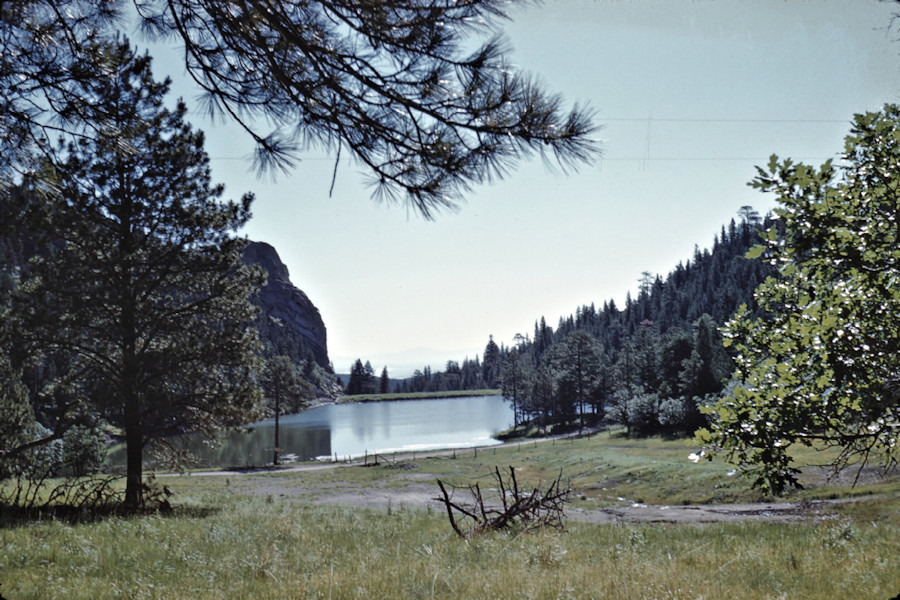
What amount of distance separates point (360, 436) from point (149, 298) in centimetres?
7194

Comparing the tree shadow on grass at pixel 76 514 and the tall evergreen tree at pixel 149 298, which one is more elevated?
the tall evergreen tree at pixel 149 298

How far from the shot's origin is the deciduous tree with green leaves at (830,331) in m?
5.63

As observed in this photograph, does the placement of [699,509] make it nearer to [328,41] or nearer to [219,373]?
[219,373]

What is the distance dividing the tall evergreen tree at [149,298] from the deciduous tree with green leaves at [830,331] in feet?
47.7

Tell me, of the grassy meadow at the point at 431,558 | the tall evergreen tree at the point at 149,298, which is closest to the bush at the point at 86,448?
the tall evergreen tree at the point at 149,298

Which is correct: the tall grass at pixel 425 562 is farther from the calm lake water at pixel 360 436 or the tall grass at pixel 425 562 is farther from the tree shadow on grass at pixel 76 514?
the calm lake water at pixel 360 436

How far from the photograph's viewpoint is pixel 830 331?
568cm

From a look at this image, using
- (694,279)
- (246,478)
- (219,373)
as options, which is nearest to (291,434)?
(246,478)

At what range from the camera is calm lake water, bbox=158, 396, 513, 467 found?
58.9 meters

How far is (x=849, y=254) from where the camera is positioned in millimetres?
5922

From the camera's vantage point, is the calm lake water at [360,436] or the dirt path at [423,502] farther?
the calm lake water at [360,436]

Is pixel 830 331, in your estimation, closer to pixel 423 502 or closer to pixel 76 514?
pixel 76 514

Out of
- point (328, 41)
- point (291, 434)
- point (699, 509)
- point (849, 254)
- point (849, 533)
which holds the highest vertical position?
point (328, 41)

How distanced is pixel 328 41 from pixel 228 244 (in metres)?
13.6
